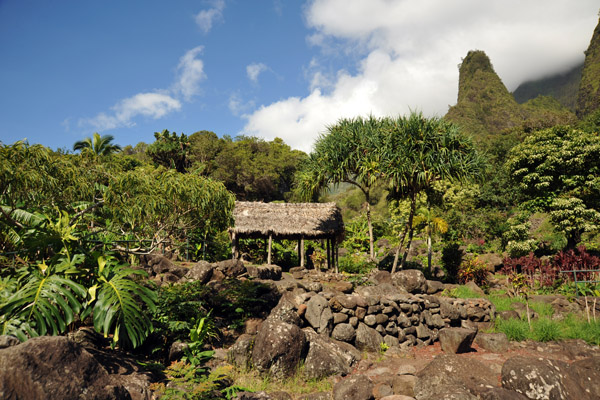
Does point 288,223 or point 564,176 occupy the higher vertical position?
point 564,176

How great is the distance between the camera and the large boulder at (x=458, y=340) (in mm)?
8930

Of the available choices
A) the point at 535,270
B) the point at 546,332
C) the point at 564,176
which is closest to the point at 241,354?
the point at 546,332

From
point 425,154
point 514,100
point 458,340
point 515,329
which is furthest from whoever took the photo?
point 514,100

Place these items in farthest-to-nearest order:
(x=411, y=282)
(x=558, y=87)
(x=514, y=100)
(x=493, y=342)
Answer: (x=558, y=87)
(x=514, y=100)
(x=411, y=282)
(x=493, y=342)

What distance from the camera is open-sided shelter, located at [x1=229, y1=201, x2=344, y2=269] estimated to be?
58.1 feet

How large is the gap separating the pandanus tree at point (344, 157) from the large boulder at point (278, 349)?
877 centimetres

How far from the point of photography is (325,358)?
24.7 feet

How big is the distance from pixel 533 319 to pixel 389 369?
19.7 ft

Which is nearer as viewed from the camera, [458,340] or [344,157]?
[458,340]

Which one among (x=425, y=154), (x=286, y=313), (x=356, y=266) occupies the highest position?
(x=425, y=154)

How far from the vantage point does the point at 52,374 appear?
4.12 meters

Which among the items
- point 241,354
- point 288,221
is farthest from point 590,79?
point 241,354

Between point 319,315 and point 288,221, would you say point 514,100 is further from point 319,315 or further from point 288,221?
point 319,315

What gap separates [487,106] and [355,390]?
84.3 metres
